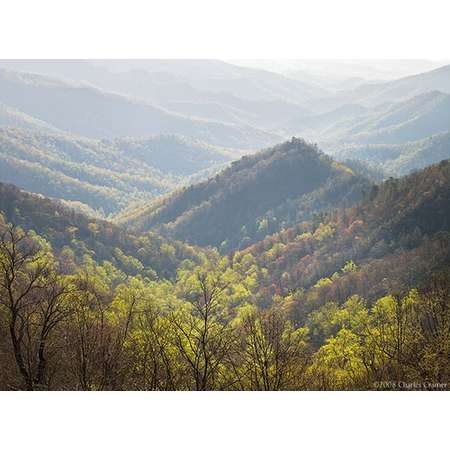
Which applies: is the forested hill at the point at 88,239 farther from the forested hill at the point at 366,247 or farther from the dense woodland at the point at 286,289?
the forested hill at the point at 366,247

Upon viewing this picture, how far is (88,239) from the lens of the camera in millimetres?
148500

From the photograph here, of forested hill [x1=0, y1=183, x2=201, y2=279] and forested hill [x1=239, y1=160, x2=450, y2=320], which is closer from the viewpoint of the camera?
forested hill [x1=239, y1=160, x2=450, y2=320]

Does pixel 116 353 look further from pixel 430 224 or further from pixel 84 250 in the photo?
pixel 84 250

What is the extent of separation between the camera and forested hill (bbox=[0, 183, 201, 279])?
141 metres

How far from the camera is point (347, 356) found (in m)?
34.1

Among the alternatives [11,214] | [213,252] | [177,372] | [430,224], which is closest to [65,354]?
[177,372]

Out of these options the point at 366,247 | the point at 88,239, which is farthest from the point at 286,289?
the point at 88,239

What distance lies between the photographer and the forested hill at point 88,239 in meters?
141

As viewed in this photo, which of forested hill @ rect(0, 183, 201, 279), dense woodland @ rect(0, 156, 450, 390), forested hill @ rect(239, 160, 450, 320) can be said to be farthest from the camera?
forested hill @ rect(0, 183, 201, 279)

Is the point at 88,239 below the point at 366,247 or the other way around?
below

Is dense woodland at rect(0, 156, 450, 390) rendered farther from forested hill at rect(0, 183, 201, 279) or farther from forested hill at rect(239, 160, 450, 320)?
forested hill at rect(0, 183, 201, 279)

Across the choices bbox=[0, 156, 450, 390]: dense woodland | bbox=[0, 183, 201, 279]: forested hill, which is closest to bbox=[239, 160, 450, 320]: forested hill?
bbox=[0, 156, 450, 390]: dense woodland

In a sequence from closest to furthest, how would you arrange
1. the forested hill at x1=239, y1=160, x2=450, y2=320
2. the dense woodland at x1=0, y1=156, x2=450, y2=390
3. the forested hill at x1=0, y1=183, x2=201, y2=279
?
the dense woodland at x1=0, y1=156, x2=450, y2=390 < the forested hill at x1=239, y1=160, x2=450, y2=320 < the forested hill at x1=0, y1=183, x2=201, y2=279

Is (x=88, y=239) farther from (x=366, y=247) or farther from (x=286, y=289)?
(x=366, y=247)
